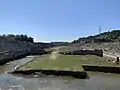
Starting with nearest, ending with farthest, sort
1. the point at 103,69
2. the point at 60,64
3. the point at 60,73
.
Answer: the point at 60,73
the point at 103,69
the point at 60,64

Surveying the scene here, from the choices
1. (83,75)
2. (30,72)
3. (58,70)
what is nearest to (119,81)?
(83,75)

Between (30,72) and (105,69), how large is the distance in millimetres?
14908

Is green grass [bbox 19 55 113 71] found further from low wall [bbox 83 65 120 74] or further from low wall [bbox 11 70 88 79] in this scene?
low wall [bbox 11 70 88 79]

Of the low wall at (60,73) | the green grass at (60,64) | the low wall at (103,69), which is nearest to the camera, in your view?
the low wall at (60,73)

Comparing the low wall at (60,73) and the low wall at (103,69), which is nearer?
the low wall at (60,73)

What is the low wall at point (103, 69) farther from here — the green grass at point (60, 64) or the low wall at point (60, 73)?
the low wall at point (60, 73)

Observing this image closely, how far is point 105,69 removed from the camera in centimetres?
4962

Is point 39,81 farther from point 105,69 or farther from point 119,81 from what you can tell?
point 105,69

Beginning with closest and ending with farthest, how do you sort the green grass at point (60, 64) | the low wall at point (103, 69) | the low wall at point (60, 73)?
the low wall at point (60, 73)
the green grass at point (60, 64)
the low wall at point (103, 69)

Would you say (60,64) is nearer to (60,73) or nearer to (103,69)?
(103,69)

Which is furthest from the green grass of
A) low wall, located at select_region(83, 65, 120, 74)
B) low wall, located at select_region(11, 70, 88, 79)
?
low wall, located at select_region(11, 70, 88, 79)

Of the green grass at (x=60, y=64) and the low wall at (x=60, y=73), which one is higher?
the green grass at (x=60, y=64)

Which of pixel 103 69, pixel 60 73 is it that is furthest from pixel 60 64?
pixel 60 73

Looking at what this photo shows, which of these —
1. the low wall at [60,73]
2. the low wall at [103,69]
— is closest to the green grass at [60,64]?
the low wall at [103,69]
